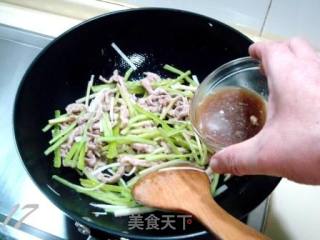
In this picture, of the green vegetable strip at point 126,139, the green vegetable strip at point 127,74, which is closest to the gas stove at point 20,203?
the green vegetable strip at point 126,139

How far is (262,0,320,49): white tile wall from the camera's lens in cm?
95

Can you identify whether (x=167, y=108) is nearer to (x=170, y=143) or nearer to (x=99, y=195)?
(x=170, y=143)

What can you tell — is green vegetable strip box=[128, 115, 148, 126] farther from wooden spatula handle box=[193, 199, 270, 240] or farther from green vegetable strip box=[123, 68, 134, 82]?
wooden spatula handle box=[193, 199, 270, 240]

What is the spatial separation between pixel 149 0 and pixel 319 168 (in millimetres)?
713

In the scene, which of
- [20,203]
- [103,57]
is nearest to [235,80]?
[103,57]

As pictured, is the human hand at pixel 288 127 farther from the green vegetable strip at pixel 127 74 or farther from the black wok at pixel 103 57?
the green vegetable strip at pixel 127 74

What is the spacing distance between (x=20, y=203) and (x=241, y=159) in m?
0.50

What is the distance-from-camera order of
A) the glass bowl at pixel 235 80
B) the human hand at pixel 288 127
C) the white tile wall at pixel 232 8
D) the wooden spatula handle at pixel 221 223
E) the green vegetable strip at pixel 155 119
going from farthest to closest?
1. the white tile wall at pixel 232 8
2. the green vegetable strip at pixel 155 119
3. the glass bowl at pixel 235 80
4. the wooden spatula handle at pixel 221 223
5. the human hand at pixel 288 127

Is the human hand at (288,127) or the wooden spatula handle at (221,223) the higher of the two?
the human hand at (288,127)

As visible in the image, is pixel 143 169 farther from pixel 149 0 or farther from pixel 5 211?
pixel 149 0

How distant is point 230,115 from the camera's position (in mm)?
734

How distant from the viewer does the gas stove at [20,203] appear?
2.66ft

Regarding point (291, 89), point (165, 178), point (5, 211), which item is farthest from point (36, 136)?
point (291, 89)

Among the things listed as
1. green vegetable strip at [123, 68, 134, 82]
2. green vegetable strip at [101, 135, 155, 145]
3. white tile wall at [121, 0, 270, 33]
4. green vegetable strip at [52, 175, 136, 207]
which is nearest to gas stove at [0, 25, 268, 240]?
green vegetable strip at [52, 175, 136, 207]
